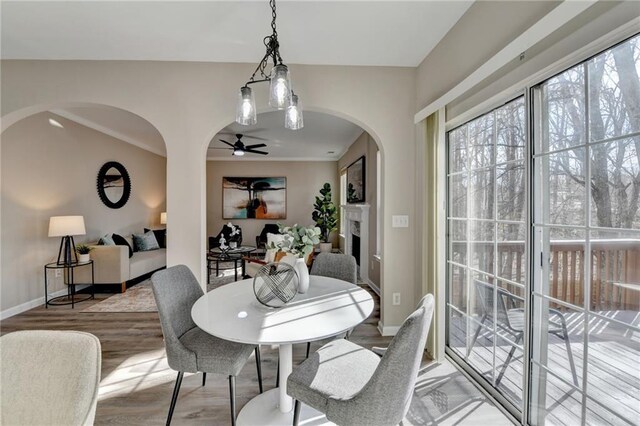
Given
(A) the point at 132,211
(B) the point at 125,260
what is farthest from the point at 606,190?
(A) the point at 132,211

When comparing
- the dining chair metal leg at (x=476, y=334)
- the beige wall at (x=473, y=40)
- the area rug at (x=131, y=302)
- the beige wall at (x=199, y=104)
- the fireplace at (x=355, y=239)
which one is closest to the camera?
the beige wall at (x=473, y=40)

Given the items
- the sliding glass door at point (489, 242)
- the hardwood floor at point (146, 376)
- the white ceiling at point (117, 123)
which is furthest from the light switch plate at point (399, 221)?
the white ceiling at point (117, 123)

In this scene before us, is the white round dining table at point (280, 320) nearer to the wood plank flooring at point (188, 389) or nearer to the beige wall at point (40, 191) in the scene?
the wood plank flooring at point (188, 389)

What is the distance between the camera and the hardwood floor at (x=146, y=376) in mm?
1792

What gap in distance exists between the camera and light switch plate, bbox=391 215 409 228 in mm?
2787

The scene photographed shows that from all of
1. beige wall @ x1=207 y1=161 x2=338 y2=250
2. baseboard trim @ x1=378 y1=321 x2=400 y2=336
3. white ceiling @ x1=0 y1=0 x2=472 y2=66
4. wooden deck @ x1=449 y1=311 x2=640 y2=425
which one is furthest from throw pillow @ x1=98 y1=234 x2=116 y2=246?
wooden deck @ x1=449 y1=311 x2=640 y2=425

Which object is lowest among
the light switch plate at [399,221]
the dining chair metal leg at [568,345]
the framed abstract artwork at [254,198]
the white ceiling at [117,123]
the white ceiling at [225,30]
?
the dining chair metal leg at [568,345]

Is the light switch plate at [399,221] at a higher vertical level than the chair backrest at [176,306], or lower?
higher

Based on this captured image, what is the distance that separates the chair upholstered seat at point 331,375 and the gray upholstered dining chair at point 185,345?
390 millimetres

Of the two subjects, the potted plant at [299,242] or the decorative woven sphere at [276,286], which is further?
the potted plant at [299,242]

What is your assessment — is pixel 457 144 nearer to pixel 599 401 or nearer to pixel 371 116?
pixel 371 116

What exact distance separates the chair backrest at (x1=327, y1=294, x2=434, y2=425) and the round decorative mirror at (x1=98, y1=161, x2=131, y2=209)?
5534 mm

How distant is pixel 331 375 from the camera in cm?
136

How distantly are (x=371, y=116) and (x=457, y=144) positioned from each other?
2.80 feet
